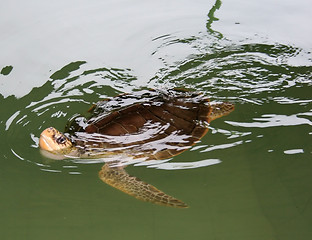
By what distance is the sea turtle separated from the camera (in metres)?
3.22

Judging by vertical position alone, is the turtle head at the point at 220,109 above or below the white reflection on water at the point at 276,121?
above

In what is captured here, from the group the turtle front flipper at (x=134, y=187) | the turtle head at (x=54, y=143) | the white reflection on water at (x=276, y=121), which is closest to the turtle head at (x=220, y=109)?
the white reflection on water at (x=276, y=121)

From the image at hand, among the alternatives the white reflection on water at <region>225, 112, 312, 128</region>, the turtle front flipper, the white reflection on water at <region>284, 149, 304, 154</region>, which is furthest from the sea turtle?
the white reflection on water at <region>284, 149, 304, 154</region>

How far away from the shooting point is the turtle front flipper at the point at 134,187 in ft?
9.06

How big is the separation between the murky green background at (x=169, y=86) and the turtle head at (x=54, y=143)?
10 cm

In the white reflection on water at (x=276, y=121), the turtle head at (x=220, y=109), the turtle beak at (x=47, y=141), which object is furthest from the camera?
the turtle head at (x=220, y=109)

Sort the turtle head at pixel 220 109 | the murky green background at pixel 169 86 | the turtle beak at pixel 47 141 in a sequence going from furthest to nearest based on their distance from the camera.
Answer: the turtle head at pixel 220 109 → the turtle beak at pixel 47 141 → the murky green background at pixel 169 86

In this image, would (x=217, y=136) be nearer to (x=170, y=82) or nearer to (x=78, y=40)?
(x=170, y=82)

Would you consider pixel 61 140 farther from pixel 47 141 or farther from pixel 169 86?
pixel 169 86

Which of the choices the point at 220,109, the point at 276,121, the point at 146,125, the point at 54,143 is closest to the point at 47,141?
the point at 54,143

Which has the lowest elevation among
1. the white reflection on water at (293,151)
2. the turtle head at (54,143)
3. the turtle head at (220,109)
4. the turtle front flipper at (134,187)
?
the white reflection on water at (293,151)

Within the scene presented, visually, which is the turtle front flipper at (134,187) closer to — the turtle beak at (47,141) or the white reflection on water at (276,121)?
the turtle beak at (47,141)

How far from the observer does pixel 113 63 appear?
4383 millimetres

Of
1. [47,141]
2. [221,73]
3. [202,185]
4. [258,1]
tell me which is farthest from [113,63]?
[258,1]
